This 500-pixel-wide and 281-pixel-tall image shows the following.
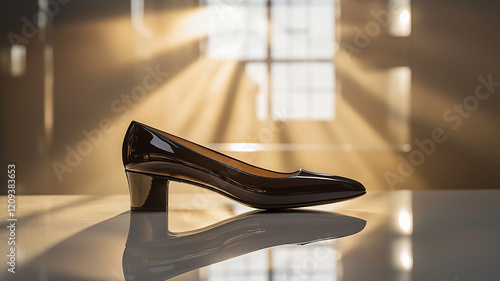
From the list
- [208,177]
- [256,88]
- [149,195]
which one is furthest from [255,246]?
[256,88]

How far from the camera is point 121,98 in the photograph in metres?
2.63

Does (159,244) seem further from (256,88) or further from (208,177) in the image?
(256,88)

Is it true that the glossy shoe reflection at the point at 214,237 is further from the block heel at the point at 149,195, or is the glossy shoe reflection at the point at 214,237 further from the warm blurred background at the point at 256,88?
the warm blurred background at the point at 256,88

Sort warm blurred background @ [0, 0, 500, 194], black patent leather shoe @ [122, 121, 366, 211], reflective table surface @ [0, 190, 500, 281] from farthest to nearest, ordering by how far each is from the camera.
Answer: warm blurred background @ [0, 0, 500, 194] < black patent leather shoe @ [122, 121, 366, 211] < reflective table surface @ [0, 190, 500, 281]

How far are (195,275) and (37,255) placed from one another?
0.25 metres

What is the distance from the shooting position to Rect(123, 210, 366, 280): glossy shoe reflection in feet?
1.74

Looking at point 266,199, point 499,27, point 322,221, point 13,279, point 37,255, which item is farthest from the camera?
point 499,27

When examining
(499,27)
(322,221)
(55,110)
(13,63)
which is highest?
(499,27)

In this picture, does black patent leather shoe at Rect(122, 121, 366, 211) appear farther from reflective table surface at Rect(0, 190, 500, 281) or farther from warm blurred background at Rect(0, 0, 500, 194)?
warm blurred background at Rect(0, 0, 500, 194)

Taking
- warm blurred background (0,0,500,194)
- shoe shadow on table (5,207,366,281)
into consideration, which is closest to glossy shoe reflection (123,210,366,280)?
shoe shadow on table (5,207,366,281)

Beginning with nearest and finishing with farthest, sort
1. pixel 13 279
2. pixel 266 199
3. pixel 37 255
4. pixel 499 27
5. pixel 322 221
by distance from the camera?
pixel 13 279 → pixel 37 255 → pixel 322 221 → pixel 266 199 → pixel 499 27

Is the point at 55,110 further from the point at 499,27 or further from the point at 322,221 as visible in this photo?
the point at 499,27

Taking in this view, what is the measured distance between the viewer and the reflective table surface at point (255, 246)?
488 mm

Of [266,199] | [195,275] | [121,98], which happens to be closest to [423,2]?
[121,98]
